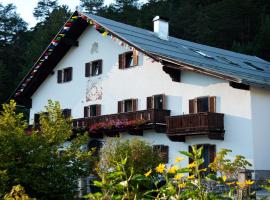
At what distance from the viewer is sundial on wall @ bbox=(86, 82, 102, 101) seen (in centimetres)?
2727

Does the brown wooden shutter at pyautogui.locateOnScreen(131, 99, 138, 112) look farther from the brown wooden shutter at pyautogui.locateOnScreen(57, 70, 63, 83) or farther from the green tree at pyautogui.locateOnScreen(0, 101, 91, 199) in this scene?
the green tree at pyautogui.locateOnScreen(0, 101, 91, 199)

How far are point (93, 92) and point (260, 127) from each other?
10233 mm

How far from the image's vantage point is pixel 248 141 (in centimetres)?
2045

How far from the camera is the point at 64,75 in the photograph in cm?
3012

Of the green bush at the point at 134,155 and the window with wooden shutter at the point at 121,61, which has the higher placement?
the window with wooden shutter at the point at 121,61

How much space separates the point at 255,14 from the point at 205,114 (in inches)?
1433

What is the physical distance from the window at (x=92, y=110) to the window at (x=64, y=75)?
2661 millimetres

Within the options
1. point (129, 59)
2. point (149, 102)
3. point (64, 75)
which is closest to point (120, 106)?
point (149, 102)

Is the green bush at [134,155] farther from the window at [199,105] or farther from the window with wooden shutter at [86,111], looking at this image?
the window with wooden shutter at [86,111]

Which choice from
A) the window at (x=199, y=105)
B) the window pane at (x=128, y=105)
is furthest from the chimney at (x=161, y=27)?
the window at (x=199, y=105)

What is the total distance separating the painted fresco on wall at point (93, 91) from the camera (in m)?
27.3

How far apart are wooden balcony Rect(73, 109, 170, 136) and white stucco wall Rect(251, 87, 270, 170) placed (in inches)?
161

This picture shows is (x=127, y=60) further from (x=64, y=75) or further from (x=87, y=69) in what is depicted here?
(x=64, y=75)

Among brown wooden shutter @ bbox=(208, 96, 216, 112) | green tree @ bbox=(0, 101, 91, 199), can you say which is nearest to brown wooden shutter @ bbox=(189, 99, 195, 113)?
brown wooden shutter @ bbox=(208, 96, 216, 112)
